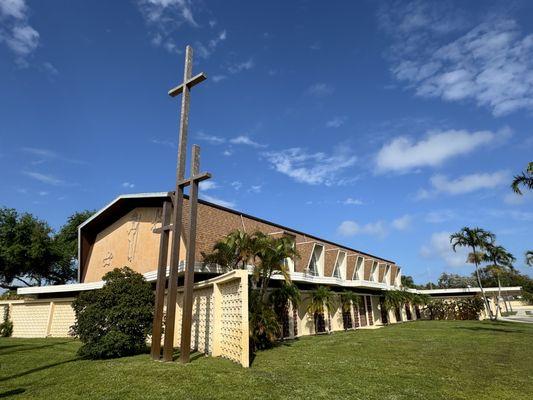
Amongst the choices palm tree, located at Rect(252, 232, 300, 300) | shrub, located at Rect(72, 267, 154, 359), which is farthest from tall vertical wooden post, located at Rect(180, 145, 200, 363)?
palm tree, located at Rect(252, 232, 300, 300)

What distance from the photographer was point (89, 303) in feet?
40.3

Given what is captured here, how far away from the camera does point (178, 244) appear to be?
35.4 feet

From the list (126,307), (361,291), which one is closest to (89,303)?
(126,307)

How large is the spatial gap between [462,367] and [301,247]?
12955 mm

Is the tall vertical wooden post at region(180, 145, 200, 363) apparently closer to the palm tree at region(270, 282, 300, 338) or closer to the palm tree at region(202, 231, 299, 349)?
the palm tree at region(202, 231, 299, 349)

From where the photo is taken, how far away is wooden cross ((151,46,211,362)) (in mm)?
10102

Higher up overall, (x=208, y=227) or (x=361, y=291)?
(x=208, y=227)

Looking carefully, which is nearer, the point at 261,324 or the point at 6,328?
the point at 261,324

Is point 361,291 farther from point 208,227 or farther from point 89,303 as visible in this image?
point 89,303

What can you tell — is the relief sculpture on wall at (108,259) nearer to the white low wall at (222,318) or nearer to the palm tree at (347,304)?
the white low wall at (222,318)

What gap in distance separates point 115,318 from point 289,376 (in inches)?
260

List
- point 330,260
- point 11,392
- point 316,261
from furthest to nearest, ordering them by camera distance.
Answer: point 330,260 → point 316,261 → point 11,392

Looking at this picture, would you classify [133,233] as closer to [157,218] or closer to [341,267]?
A: [157,218]


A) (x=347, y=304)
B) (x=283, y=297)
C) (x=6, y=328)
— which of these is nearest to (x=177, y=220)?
(x=283, y=297)
